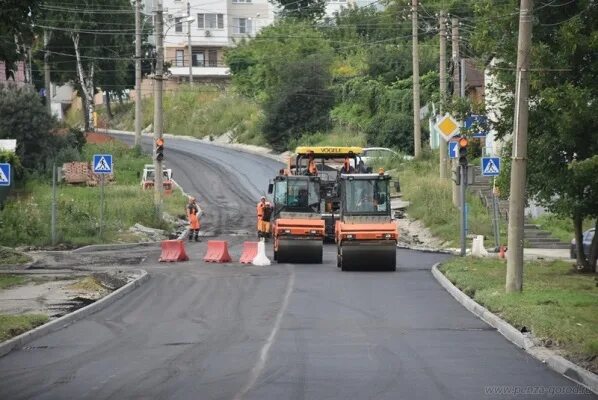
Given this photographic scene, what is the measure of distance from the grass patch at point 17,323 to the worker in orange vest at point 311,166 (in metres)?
21.0

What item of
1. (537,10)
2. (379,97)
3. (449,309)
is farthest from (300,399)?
(379,97)

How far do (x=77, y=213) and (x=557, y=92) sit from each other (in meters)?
23.8

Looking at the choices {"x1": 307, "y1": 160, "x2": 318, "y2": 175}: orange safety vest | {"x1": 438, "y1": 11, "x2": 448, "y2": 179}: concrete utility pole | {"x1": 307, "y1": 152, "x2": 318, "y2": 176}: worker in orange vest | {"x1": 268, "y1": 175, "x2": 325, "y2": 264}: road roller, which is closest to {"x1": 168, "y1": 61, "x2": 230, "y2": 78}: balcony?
{"x1": 438, "y1": 11, "x2": 448, "y2": 179}: concrete utility pole

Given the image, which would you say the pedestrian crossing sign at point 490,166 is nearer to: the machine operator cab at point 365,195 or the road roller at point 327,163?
the machine operator cab at point 365,195

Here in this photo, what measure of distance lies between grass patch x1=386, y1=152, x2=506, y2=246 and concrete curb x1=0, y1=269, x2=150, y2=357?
18987 mm

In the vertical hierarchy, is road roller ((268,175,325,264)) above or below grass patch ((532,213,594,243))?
above

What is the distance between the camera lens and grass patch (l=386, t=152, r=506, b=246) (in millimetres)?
43875

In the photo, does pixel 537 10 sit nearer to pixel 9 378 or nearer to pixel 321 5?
pixel 9 378

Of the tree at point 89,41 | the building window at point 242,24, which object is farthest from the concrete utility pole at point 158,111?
the building window at point 242,24

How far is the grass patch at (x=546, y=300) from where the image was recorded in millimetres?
15758

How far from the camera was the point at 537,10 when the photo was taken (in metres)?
28.3

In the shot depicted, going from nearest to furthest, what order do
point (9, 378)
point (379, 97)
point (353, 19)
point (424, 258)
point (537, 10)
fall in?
point (9, 378) → point (537, 10) → point (424, 258) → point (379, 97) → point (353, 19)

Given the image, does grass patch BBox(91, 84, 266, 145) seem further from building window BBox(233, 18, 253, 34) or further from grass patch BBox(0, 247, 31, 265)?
grass patch BBox(0, 247, 31, 265)

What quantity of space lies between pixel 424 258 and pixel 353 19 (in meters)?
72.0
